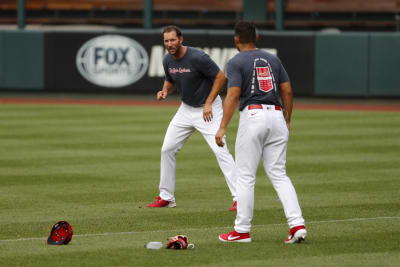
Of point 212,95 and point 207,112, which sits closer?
point 207,112

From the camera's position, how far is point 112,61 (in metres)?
23.6

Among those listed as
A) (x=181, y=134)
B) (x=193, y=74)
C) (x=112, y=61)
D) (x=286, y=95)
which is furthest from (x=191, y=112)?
(x=112, y=61)

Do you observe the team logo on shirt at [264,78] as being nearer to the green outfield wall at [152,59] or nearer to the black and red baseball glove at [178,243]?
the black and red baseball glove at [178,243]

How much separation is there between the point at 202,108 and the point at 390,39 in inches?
552

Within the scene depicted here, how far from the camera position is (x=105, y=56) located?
23.6 m

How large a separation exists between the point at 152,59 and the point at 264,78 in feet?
54.5

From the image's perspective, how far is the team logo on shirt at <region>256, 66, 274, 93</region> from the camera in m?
7.01

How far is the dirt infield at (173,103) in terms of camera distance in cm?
2133

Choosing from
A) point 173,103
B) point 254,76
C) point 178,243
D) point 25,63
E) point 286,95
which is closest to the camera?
point 178,243

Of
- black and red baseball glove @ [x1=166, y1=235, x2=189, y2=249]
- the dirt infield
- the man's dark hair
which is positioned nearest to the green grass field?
black and red baseball glove @ [x1=166, y1=235, x2=189, y2=249]

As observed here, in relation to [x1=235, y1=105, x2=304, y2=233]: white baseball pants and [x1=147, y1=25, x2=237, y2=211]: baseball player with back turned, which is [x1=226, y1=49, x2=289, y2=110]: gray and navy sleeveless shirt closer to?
[x1=235, y1=105, x2=304, y2=233]: white baseball pants

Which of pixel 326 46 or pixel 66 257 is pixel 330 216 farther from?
pixel 326 46

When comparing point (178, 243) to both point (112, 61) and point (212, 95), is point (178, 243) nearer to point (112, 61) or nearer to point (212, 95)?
point (212, 95)

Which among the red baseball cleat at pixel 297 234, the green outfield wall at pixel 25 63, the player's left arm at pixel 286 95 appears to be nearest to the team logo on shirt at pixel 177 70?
the player's left arm at pixel 286 95
